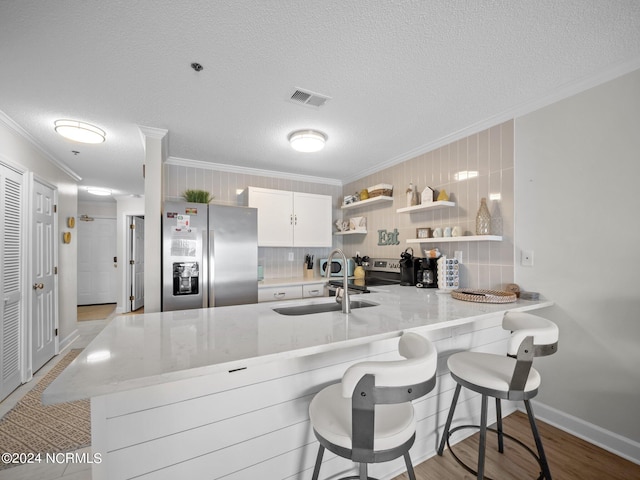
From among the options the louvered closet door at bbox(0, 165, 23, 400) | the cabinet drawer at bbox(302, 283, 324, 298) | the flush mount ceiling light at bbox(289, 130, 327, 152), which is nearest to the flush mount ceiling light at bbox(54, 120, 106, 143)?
the louvered closet door at bbox(0, 165, 23, 400)

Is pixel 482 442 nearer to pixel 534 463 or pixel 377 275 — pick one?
pixel 534 463

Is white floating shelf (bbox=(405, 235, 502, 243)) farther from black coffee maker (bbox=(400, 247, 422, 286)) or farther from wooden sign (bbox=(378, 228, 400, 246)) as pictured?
wooden sign (bbox=(378, 228, 400, 246))

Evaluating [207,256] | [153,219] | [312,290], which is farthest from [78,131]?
[312,290]

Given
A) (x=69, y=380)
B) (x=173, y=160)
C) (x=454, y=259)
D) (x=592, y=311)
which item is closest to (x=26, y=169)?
(x=173, y=160)

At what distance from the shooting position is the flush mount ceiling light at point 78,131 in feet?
7.73

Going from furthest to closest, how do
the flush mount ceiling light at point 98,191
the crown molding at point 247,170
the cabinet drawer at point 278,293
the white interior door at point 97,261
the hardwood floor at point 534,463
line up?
1. the white interior door at point 97,261
2. the flush mount ceiling light at point 98,191
3. the crown molding at point 247,170
4. the cabinet drawer at point 278,293
5. the hardwood floor at point 534,463

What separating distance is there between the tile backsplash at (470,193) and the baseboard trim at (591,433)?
36.7 inches

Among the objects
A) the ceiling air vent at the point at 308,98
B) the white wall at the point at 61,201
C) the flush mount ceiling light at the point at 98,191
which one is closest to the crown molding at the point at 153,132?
the white wall at the point at 61,201

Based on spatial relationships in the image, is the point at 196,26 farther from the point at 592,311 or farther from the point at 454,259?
the point at 592,311

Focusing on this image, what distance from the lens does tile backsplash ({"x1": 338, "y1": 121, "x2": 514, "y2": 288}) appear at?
7.62ft

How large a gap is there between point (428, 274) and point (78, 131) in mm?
3352

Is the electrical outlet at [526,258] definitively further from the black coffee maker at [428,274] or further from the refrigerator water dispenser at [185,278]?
the refrigerator water dispenser at [185,278]

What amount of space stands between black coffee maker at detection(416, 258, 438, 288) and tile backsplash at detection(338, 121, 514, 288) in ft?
0.57

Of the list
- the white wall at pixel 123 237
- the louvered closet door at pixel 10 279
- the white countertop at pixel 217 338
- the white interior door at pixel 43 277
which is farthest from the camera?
the white wall at pixel 123 237
